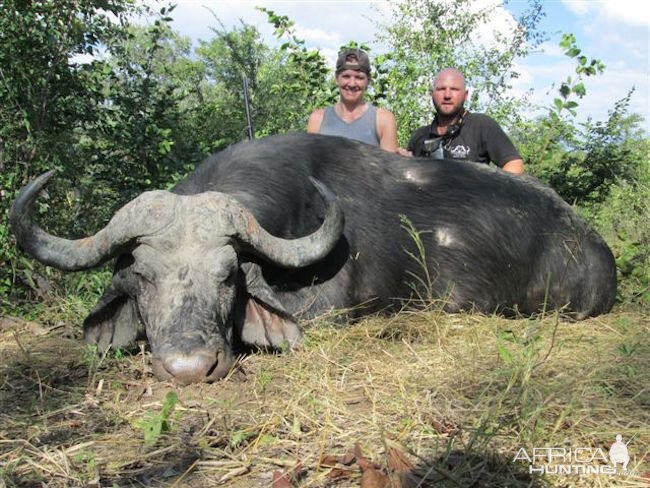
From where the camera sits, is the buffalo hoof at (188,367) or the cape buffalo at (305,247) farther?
the cape buffalo at (305,247)

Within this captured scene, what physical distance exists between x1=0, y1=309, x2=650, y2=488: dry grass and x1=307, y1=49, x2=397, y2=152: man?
286 centimetres

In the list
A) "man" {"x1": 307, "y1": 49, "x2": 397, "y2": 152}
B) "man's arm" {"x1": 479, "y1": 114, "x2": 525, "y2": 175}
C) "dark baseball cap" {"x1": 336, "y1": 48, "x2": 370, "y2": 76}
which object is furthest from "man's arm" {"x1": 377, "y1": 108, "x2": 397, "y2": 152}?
"man's arm" {"x1": 479, "y1": 114, "x2": 525, "y2": 175}

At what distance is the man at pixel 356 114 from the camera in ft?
19.6

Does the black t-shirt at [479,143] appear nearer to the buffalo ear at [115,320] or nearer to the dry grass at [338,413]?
the dry grass at [338,413]

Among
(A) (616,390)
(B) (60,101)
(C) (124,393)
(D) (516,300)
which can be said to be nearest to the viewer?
(A) (616,390)

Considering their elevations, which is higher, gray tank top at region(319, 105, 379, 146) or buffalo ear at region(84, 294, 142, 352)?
gray tank top at region(319, 105, 379, 146)

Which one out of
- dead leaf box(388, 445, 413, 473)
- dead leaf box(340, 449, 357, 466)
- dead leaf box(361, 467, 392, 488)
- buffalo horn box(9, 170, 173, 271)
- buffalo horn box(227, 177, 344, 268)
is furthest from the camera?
buffalo horn box(227, 177, 344, 268)

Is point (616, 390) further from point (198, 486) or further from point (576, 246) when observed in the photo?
point (576, 246)

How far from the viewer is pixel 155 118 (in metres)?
6.15

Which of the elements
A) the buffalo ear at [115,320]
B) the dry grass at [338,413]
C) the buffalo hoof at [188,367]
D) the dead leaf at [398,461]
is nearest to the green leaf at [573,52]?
the dry grass at [338,413]

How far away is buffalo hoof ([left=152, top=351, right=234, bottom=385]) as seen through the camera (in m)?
2.96

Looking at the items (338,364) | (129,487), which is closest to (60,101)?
(338,364)

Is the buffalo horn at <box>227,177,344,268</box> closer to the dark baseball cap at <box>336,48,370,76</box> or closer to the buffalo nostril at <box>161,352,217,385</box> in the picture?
the buffalo nostril at <box>161,352,217,385</box>

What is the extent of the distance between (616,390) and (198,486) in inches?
66.7
